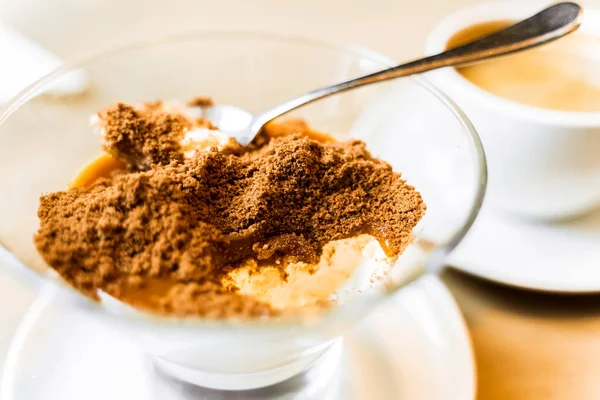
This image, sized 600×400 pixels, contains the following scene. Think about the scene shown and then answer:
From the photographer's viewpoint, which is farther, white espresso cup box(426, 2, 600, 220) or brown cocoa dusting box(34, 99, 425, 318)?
white espresso cup box(426, 2, 600, 220)

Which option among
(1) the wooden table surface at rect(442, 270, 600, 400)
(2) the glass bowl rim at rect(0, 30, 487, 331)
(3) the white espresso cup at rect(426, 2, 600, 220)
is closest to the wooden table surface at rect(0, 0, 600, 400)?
(1) the wooden table surface at rect(442, 270, 600, 400)

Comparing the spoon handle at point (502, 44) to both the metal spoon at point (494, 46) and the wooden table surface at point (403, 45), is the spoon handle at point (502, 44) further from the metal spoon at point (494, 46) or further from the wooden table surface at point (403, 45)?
the wooden table surface at point (403, 45)

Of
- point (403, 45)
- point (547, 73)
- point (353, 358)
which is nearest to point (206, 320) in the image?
point (353, 358)

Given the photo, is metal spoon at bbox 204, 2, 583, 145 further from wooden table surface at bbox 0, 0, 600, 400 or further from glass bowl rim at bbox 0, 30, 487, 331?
wooden table surface at bbox 0, 0, 600, 400

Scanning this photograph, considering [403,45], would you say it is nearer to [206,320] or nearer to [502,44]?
[502,44]

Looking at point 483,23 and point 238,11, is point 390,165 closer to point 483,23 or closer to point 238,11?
point 483,23

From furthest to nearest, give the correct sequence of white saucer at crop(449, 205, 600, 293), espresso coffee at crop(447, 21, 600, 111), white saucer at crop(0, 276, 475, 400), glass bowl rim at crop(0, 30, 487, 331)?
espresso coffee at crop(447, 21, 600, 111), white saucer at crop(449, 205, 600, 293), white saucer at crop(0, 276, 475, 400), glass bowl rim at crop(0, 30, 487, 331)

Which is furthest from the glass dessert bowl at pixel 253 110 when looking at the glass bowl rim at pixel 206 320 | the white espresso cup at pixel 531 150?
the white espresso cup at pixel 531 150
